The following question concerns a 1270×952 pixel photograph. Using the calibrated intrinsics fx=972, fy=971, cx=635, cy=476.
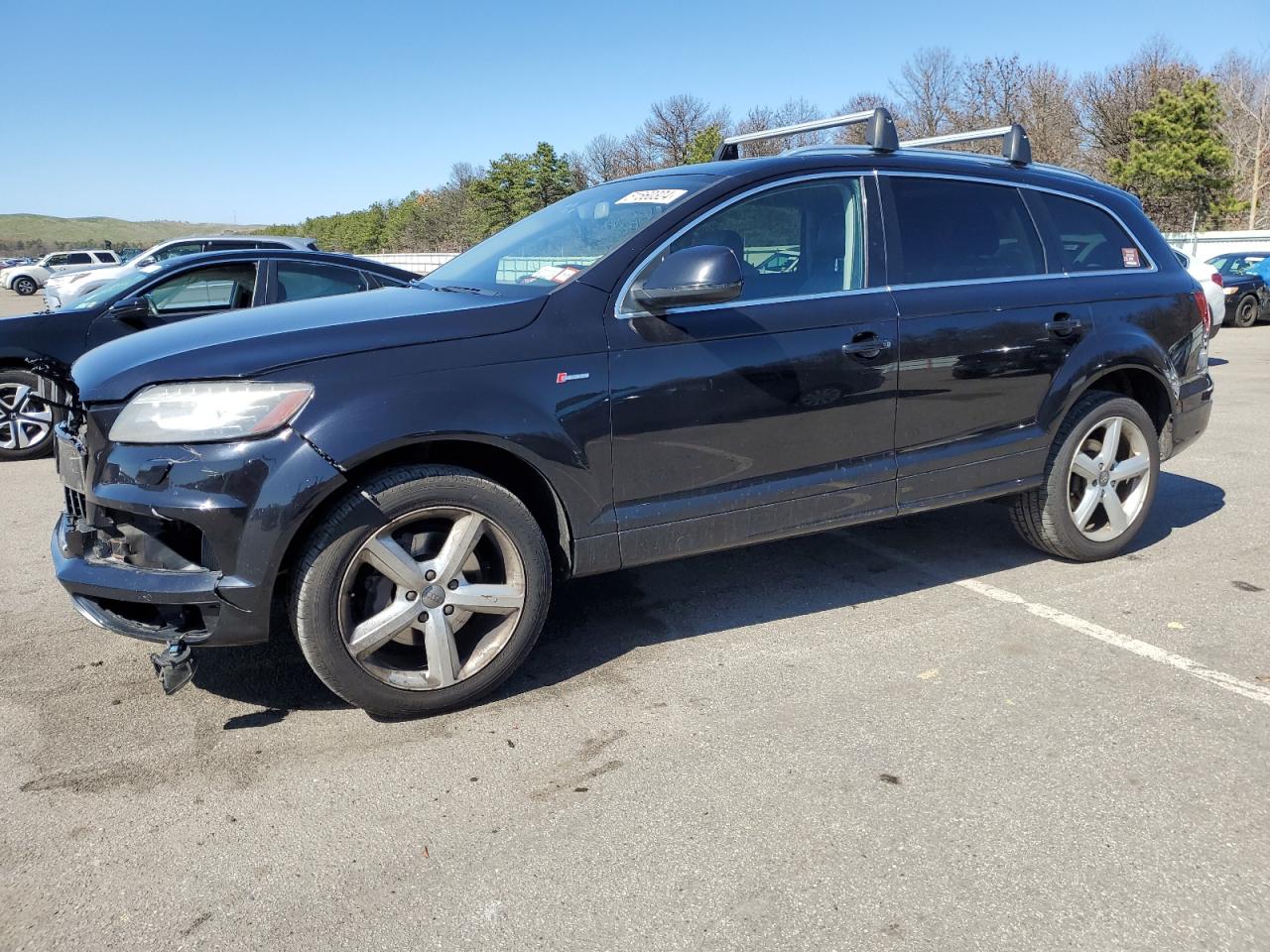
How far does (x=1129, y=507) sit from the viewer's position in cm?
472

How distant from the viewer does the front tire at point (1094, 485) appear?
14.7 feet

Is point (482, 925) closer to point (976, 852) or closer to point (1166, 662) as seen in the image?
point (976, 852)

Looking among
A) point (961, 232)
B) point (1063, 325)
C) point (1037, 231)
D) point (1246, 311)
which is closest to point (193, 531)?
point (961, 232)

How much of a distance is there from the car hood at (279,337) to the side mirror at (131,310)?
458 centimetres

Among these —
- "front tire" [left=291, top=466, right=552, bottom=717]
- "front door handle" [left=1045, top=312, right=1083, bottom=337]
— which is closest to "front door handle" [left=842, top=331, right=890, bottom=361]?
"front door handle" [left=1045, top=312, right=1083, bottom=337]

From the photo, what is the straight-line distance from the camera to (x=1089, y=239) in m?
4.59

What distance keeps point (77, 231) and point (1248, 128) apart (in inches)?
5927

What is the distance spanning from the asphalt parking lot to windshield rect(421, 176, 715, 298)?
1.44 meters

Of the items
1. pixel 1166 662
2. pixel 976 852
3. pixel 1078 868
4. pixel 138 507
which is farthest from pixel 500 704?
pixel 1166 662

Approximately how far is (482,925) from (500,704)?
3.74 feet

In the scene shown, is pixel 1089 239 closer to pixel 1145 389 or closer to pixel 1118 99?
pixel 1145 389

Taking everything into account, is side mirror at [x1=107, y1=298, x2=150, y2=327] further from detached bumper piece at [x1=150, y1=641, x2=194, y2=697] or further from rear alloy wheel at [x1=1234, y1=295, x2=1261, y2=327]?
rear alloy wheel at [x1=1234, y1=295, x2=1261, y2=327]

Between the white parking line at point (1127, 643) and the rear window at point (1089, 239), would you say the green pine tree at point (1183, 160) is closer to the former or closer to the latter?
the rear window at point (1089, 239)

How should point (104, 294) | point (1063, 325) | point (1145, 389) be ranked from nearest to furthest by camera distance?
point (1063, 325) → point (1145, 389) → point (104, 294)
